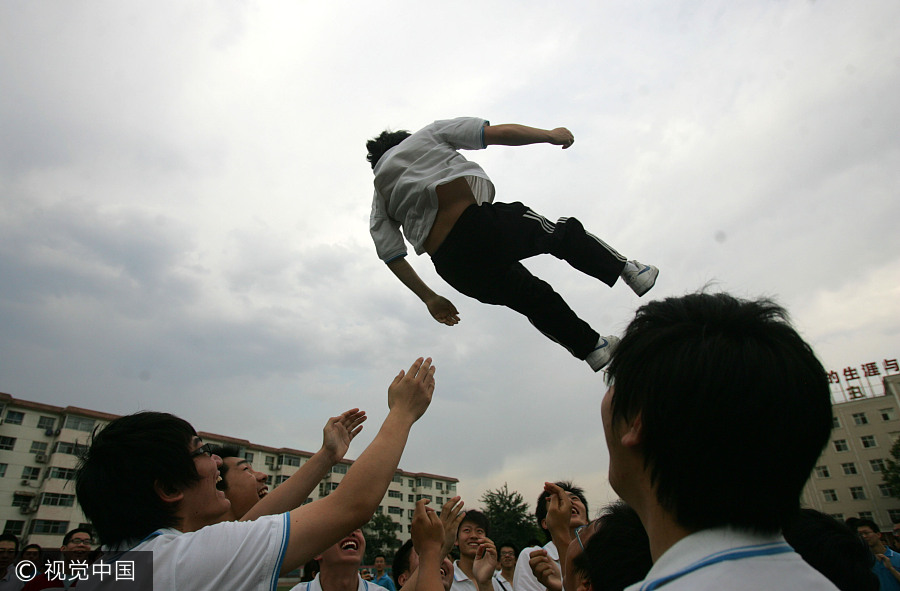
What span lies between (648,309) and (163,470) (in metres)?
1.83

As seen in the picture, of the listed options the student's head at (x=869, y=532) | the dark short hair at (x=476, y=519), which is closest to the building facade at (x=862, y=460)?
the student's head at (x=869, y=532)

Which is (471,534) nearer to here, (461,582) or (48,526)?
(461,582)

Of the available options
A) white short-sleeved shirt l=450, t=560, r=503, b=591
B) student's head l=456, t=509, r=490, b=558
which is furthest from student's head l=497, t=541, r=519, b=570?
white short-sleeved shirt l=450, t=560, r=503, b=591

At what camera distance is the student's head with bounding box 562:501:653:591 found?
172 centimetres

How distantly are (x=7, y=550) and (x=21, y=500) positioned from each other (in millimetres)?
37779

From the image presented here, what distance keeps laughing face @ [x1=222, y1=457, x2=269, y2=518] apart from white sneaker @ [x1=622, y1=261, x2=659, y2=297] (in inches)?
103

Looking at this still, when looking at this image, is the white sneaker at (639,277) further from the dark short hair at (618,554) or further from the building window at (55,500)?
the building window at (55,500)

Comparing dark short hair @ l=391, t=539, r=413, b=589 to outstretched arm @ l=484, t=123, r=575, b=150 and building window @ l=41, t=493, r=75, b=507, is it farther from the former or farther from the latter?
building window @ l=41, t=493, r=75, b=507

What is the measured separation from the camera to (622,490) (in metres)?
1.23

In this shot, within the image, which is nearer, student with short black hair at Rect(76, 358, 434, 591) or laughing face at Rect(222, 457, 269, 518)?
student with short black hair at Rect(76, 358, 434, 591)

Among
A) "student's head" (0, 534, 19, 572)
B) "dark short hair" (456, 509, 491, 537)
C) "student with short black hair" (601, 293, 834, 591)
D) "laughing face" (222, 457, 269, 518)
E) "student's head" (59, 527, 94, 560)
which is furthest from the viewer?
"student's head" (0, 534, 19, 572)

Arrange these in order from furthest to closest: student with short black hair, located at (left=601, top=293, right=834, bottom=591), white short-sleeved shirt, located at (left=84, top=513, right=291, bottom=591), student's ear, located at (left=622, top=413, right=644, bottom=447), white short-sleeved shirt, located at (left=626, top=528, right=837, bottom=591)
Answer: white short-sleeved shirt, located at (left=84, top=513, right=291, bottom=591), student's ear, located at (left=622, top=413, right=644, bottom=447), student with short black hair, located at (left=601, top=293, right=834, bottom=591), white short-sleeved shirt, located at (left=626, top=528, right=837, bottom=591)

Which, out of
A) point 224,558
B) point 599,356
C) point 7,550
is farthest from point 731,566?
point 7,550

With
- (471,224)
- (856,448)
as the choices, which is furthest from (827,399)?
(856,448)
